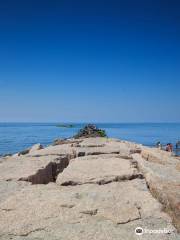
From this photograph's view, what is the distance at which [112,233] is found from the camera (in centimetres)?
190

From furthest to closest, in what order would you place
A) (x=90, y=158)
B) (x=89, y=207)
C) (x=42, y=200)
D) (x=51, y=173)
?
(x=90, y=158) → (x=51, y=173) → (x=42, y=200) → (x=89, y=207)

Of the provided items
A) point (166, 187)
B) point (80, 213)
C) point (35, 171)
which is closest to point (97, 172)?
point (35, 171)

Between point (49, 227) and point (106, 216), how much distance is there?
1.26 ft

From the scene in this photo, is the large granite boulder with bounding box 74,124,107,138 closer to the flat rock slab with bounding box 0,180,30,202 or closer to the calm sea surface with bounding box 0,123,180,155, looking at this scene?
the flat rock slab with bounding box 0,180,30,202

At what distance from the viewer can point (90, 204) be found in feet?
7.72

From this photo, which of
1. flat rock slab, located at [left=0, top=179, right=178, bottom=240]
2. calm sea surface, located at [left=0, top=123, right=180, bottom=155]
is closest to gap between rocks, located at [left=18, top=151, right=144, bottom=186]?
flat rock slab, located at [left=0, top=179, right=178, bottom=240]

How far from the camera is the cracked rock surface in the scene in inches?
76.5

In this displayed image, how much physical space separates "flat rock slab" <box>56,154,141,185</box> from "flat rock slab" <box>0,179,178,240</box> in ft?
0.99

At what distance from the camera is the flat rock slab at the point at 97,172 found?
3.11m

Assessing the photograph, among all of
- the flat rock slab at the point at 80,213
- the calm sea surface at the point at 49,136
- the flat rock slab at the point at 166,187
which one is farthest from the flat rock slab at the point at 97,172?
the calm sea surface at the point at 49,136

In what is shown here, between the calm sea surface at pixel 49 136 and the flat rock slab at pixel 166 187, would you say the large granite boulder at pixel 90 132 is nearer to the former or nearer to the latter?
the flat rock slab at pixel 166 187

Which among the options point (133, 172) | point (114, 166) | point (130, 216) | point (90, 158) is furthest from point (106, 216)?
point (90, 158)

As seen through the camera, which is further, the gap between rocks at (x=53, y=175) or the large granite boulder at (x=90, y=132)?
the large granite boulder at (x=90, y=132)

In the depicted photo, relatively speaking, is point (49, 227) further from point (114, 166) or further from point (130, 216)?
point (114, 166)
